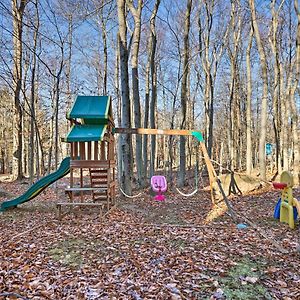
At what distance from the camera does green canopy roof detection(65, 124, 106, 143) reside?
756cm

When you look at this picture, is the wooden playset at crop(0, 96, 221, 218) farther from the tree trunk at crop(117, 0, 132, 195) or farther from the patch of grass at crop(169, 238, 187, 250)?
the patch of grass at crop(169, 238, 187, 250)

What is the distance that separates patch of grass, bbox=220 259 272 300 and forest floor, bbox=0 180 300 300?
11 millimetres

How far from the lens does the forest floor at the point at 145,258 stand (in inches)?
135

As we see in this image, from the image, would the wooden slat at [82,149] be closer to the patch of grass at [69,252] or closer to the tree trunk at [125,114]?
the tree trunk at [125,114]

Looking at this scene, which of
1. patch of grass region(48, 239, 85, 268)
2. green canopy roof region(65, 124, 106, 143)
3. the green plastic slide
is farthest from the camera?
the green plastic slide

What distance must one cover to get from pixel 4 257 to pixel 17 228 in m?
2.19

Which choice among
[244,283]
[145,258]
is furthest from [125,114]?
[244,283]

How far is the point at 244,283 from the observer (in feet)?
11.8

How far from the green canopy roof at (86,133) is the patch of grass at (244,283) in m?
4.62

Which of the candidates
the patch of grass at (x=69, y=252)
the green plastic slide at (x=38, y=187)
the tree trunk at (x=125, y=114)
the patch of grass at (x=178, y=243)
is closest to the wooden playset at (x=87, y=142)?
the green plastic slide at (x=38, y=187)

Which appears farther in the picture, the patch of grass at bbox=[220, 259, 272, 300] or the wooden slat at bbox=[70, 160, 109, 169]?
the wooden slat at bbox=[70, 160, 109, 169]

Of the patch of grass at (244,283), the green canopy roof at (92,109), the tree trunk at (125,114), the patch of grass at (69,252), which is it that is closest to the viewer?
the patch of grass at (244,283)

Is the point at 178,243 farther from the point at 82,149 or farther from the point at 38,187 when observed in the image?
the point at 38,187

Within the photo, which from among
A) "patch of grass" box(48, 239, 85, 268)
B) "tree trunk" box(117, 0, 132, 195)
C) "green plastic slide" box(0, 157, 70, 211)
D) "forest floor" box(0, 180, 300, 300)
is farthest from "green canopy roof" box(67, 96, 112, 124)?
"patch of grass" box(48, 239, 85, 268)
